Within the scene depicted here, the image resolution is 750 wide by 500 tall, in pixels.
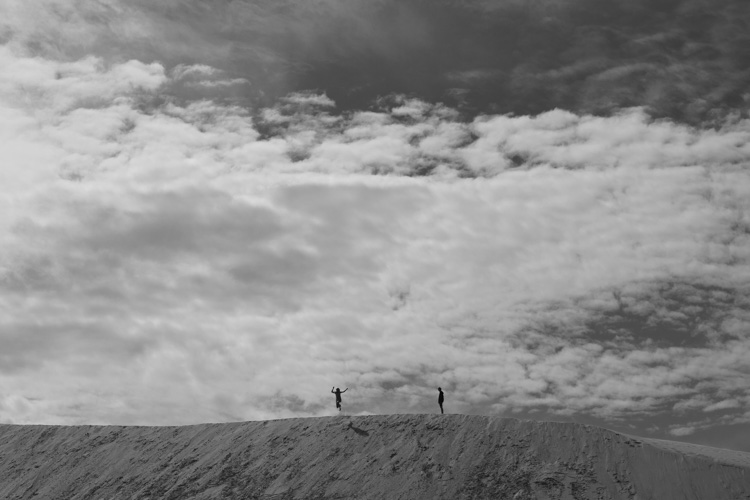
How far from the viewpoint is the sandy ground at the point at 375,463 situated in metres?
35.2

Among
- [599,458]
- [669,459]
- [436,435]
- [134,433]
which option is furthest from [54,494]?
[669,459]

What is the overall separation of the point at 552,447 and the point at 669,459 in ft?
16.8

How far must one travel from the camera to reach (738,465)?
35.3 metres

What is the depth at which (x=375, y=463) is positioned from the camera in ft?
128

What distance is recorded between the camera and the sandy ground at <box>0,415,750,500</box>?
35.2 m

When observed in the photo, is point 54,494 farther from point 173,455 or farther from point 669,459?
point 669,459

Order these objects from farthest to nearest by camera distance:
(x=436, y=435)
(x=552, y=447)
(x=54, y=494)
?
(x=54, y=494), (x=436, y=435), (x=552, y=447)

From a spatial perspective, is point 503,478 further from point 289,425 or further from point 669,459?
point 289,425


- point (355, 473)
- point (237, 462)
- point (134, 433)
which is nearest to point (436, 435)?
point (355, 473)

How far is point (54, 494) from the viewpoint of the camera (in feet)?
146

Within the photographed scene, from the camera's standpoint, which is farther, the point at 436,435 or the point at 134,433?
the point at 134,433

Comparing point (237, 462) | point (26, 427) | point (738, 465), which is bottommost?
point (738, 465)

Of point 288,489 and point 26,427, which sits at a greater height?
point 26,427

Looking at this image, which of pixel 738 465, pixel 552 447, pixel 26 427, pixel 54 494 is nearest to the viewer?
pixel 738 465
